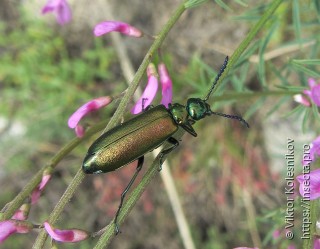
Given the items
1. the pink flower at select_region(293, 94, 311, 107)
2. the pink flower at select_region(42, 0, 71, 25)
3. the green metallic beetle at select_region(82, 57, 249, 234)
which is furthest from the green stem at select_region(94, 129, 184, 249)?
the pink flower at select_region(42, 0, 71, 25)

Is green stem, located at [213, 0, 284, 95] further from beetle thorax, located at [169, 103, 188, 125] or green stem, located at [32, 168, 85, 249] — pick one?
green stem, located at [32, 168, 85, 249]

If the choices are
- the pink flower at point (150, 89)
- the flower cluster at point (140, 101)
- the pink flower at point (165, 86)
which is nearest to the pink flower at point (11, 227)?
the flower cluster at point (140, 101)

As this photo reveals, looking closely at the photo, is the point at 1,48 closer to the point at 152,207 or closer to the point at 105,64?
the point at 105,64

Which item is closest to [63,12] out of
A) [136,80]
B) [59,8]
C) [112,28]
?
[59,8]

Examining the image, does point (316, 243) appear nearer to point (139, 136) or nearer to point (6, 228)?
point (139, 136)

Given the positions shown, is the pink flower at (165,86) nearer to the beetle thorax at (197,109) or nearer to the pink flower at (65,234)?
the beetle thorax at (197,109)

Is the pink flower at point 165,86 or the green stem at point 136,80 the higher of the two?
the green stem at point 136,80

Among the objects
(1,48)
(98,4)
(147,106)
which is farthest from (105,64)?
(147,106)
